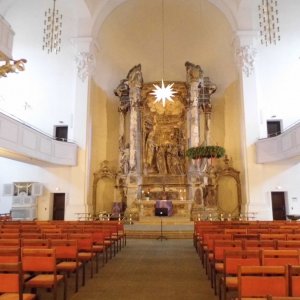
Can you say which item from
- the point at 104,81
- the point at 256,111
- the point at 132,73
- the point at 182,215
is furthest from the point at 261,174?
the point at 104,81

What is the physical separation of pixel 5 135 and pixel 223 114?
43.9ft

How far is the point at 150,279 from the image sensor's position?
572cm

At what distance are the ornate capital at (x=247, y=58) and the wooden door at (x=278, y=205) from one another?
663 centimetres

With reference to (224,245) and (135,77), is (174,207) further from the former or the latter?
(224,245)

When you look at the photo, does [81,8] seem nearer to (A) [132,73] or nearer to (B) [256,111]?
(A) [132,73]

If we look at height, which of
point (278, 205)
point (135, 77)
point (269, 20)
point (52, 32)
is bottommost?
point (278, 205)

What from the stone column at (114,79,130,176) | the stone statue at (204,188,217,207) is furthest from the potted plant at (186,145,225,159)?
the stone column at (114,79,130,176)

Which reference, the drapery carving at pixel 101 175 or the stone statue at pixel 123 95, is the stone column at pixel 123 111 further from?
the drapery carving at pixel 101 175

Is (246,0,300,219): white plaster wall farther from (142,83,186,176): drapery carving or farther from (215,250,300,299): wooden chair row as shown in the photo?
(215,250,300,299): wooden chair row

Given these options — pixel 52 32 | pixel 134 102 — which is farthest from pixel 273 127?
pixel 52 32

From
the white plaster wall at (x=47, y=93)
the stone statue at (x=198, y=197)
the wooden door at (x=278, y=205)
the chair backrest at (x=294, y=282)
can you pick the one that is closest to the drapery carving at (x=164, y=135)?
the stone statue at (x=198, y=197)

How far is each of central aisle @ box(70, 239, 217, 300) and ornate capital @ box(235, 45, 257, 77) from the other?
37.8ft

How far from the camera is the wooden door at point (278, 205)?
1658cm

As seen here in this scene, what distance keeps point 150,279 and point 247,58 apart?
14.3 m
